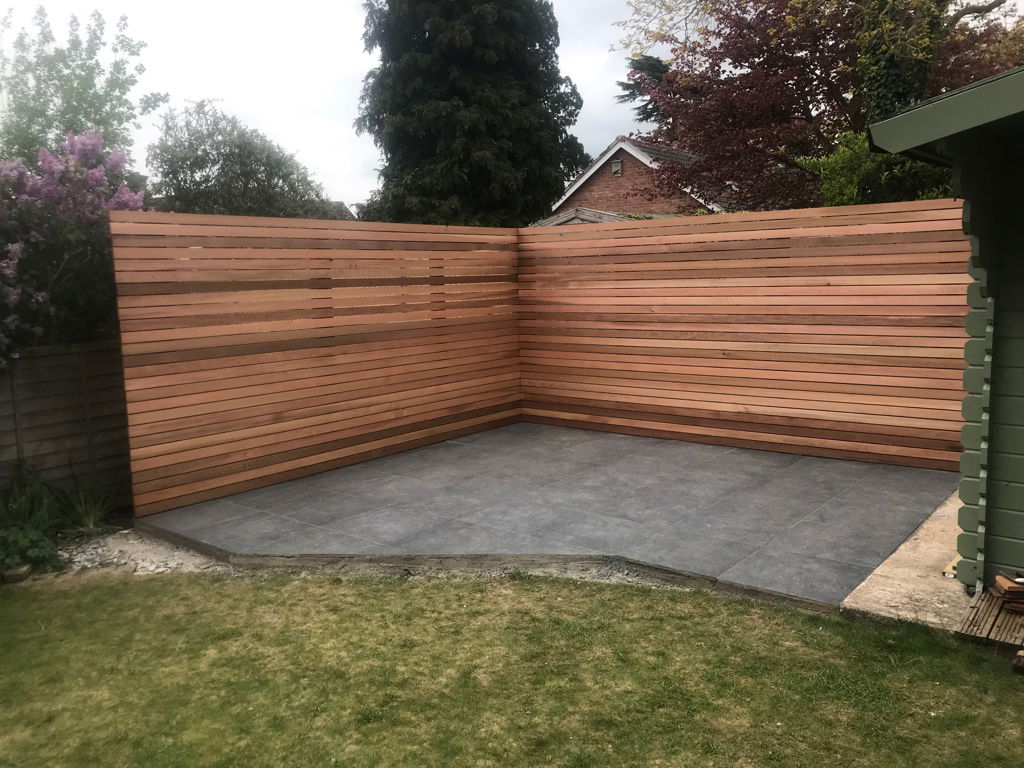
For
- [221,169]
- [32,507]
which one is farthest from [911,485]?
[221,169]

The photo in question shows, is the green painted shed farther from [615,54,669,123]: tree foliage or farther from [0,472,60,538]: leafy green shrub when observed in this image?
[615,54,669,123]: tree foliage

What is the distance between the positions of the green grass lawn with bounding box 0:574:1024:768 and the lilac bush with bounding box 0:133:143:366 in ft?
→ 7.63

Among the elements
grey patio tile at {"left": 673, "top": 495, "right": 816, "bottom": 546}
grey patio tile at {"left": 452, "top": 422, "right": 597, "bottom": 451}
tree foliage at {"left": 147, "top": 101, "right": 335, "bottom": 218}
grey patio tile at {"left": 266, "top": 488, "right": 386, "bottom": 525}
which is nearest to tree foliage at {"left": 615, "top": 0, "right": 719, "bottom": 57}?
tree foliage at {"left": 147, "top": 101, "right": 335, "bottom": 218}

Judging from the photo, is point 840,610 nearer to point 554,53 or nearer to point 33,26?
point 33,26

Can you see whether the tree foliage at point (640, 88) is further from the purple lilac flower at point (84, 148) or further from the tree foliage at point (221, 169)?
the purple lilac flower at point (84, 148)

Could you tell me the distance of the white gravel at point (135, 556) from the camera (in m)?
5.13

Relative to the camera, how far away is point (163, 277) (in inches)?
234

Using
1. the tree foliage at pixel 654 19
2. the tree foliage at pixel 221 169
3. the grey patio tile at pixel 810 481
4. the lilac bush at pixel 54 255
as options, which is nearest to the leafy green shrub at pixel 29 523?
the lilac bush at pixel 54 255

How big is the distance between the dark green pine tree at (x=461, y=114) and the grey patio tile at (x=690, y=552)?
63.5 feet

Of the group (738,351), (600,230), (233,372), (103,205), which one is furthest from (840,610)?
(103,205)

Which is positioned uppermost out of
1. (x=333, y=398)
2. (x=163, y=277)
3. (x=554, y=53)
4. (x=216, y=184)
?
(x=554, y=53)

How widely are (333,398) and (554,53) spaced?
2300cm

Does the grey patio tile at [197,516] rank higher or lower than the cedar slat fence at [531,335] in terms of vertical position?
lower

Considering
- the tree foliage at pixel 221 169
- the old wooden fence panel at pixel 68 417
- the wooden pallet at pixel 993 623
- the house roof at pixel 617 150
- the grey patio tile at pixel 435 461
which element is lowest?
the grey patio tile at pixel 435 461
